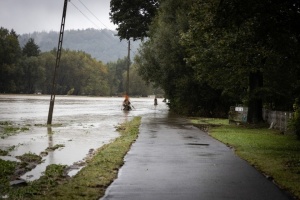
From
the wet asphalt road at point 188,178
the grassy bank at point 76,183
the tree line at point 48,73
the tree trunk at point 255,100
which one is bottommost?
the grassy bank at point 76,183

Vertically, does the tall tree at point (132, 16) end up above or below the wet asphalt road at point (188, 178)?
above

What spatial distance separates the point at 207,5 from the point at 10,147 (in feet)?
30.0

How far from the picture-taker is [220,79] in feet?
87.0

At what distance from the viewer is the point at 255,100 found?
2609 cm

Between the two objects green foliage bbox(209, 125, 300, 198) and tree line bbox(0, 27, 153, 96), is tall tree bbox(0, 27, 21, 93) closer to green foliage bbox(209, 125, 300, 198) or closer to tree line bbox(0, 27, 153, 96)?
tree line bbox(0, 27, 153, 96)

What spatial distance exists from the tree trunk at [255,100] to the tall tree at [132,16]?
27867 millimetres

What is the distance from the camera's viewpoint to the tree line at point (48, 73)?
116m

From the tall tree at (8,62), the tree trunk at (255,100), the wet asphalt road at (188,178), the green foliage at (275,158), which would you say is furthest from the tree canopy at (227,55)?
the tall tree at (8,62)

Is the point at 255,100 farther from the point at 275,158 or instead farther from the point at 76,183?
the point at 76,183

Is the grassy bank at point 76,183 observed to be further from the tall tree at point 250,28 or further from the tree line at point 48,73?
the tree line at point 48,73

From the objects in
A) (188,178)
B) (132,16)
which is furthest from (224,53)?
(132,16)

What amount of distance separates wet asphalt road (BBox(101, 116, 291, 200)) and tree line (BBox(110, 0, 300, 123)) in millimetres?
4582

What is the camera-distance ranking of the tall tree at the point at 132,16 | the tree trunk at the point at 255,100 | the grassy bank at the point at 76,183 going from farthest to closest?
the tall tree at the point at 132,16
the tree trunk at the point at 255,100
the grassy bank at the point at 76,183

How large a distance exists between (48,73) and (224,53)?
13581cm
